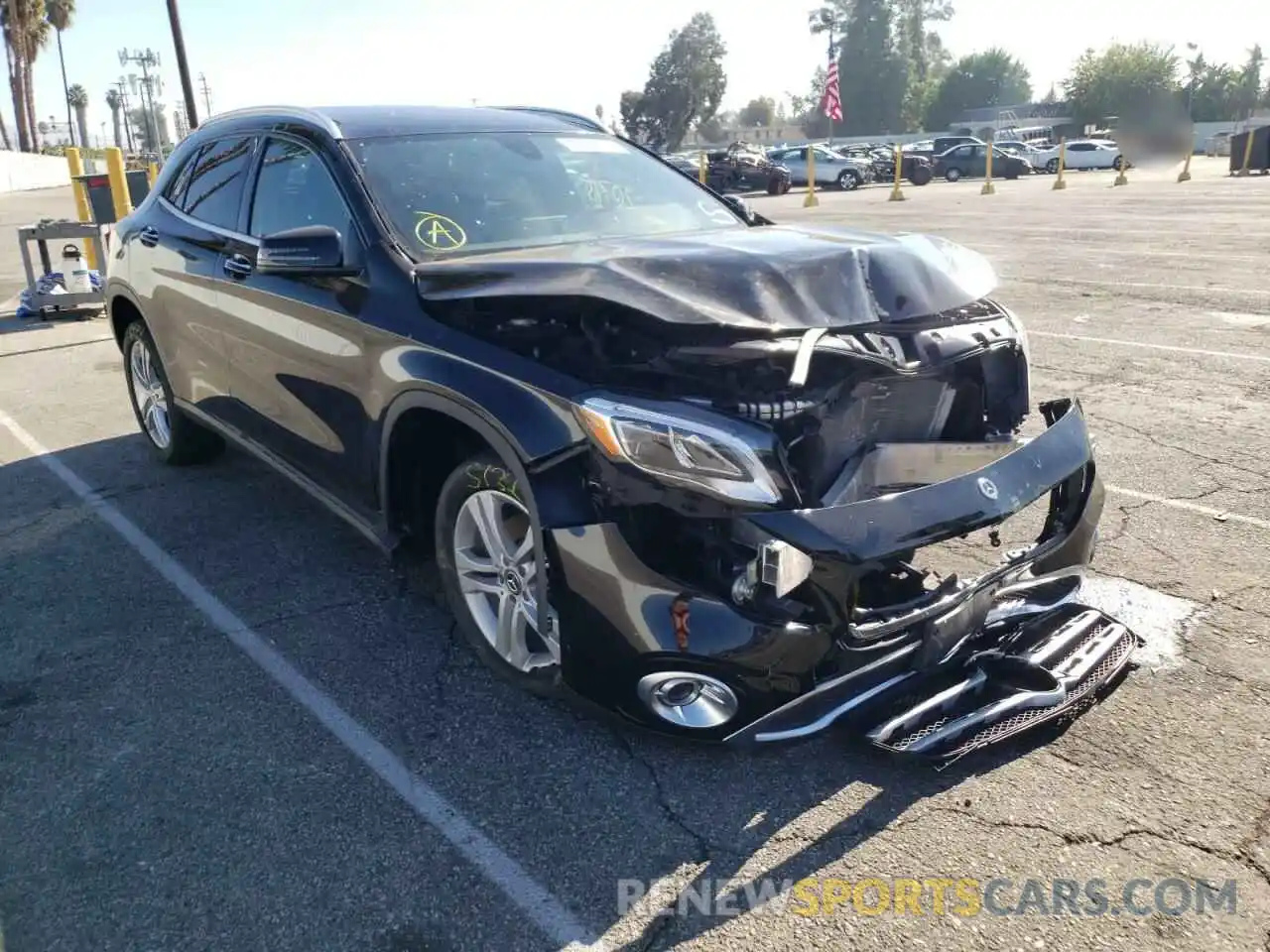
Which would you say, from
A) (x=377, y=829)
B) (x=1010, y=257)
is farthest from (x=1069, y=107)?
(x=377, y=829)

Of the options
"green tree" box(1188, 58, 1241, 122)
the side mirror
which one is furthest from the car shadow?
"green tree" box(1188, 58, 1241, 122)

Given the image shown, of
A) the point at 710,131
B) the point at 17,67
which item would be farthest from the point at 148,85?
the point at 710,131

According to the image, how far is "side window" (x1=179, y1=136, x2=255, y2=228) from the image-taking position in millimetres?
4605

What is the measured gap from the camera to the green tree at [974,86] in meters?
98.7

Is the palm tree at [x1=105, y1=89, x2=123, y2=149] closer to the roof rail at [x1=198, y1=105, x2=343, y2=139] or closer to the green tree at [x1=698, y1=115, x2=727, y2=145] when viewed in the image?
the green tree at [x1=698, y1=115, x2=727, y2=145]

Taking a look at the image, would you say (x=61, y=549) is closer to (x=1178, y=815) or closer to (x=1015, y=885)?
(x=1015, y=885)

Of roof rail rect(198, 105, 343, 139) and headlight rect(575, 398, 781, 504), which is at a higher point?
roof rail rect(198, 105, 343, 139)

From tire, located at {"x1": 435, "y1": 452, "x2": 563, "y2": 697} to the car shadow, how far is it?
0.16m

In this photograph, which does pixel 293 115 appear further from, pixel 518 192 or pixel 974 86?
pixel 974 86

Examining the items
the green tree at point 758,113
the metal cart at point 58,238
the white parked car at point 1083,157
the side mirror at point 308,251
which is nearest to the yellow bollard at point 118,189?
the metal cart at point 58,238

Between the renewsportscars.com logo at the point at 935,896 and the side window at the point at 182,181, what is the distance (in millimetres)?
4328

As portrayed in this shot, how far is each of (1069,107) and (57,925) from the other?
79518 millimetres

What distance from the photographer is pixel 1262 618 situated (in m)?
3.70

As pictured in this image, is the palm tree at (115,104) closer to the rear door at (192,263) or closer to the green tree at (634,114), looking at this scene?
the green tree at (634,114)
